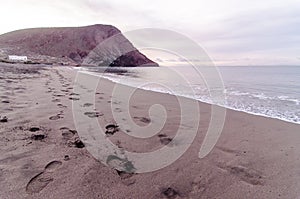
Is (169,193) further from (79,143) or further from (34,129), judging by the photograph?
(34,129)

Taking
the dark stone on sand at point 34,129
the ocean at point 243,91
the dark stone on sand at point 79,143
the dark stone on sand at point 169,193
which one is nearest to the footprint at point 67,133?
the dark stone on sand at point 79,143

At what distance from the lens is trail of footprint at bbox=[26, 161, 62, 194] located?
84.2 inches

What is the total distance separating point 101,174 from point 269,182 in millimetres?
2099

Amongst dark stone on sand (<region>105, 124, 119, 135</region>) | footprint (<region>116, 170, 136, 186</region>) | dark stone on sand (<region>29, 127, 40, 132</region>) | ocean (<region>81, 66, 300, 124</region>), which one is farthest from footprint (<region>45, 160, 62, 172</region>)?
ocean (<region>81, 66, 300, 124</region>)

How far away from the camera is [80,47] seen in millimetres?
95688

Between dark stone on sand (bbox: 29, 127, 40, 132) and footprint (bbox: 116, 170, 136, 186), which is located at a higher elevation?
footprint (bbox: 116, 170, 136, 186)

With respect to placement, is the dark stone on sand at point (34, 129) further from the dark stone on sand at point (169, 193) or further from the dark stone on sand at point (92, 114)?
the dark stone on sand at point (169, 193)

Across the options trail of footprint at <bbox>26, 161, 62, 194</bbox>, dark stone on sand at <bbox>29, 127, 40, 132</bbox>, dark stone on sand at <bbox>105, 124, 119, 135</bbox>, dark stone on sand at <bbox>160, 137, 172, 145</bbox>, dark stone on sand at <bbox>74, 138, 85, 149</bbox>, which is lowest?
dark stone on sand at <bbox>105, 124, 119, 135</bbox>

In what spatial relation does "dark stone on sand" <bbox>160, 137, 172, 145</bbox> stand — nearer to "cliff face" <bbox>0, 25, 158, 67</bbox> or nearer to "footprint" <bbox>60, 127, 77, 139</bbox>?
"footprint" <bbox>60, 127, 77, 139</bbox>

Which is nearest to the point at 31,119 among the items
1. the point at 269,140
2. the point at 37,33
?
the point at 269,140

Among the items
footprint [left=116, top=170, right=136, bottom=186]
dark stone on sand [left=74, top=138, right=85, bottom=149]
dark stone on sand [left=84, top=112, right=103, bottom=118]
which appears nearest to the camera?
footprint [left=116, top=170, right=136, bottom=186]

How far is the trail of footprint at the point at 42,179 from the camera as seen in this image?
84.2 inches

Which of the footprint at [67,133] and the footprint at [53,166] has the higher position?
the footprint at [53,166]

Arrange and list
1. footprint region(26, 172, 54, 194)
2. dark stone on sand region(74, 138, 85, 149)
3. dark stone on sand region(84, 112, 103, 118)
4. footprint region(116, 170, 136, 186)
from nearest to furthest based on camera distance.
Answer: footprint region(26, 172, 54, 194), footprint region(116, 170, 136, 186), dark stone on sand region(74, 138, 85, 149), dark stone on sand region(84, 112, 103, 118)
